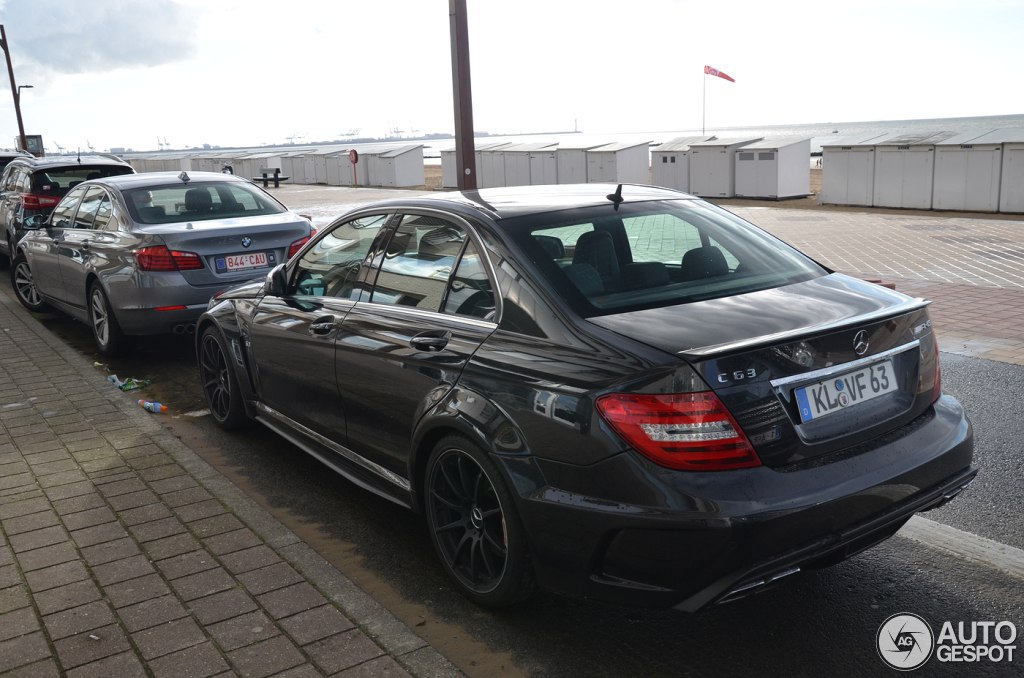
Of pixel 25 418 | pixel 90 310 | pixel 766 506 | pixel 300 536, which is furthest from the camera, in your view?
pixel 90 310

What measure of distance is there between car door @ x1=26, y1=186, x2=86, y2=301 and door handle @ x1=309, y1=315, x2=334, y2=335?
5.40 meters

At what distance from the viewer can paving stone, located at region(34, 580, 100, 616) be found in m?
3.66

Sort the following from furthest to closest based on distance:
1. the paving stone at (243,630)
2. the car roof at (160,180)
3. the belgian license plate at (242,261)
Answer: the car roof at (160,180), the belgian license plate at (242,261), the paving stone at (243,630)

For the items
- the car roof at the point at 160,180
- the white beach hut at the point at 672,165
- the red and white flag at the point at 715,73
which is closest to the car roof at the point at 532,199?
the car roof at the point at 160,180

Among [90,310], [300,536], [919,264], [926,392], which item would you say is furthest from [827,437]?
[919,264]

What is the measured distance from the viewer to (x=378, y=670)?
3.15 meters

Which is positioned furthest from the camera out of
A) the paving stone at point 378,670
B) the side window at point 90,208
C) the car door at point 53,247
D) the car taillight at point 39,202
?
the car taillight at point 39,202

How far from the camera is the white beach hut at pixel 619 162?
25.2m

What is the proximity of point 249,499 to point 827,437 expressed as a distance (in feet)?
9.51

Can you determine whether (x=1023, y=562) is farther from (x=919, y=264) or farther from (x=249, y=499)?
(x=919, y=264)

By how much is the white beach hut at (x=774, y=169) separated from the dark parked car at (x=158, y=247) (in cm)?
1607

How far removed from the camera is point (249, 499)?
474 cm

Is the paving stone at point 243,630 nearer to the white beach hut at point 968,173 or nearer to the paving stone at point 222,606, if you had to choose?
the paving stone at point 222,606

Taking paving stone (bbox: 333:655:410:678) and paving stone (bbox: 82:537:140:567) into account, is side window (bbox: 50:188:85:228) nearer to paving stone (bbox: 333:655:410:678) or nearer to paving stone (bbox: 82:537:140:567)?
paving stone (bbox: 82:537:140:567)
